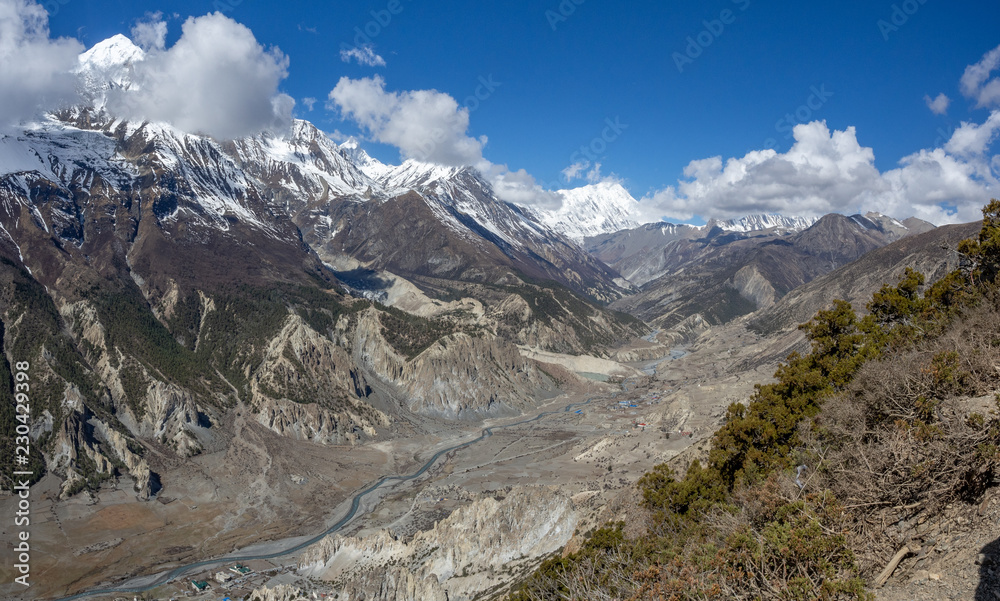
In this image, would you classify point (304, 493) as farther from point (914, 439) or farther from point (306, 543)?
point (914, 439)

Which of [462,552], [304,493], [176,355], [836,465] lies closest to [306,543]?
[304,493]

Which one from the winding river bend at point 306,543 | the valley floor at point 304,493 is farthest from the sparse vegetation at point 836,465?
the winding river bend at point 306,543

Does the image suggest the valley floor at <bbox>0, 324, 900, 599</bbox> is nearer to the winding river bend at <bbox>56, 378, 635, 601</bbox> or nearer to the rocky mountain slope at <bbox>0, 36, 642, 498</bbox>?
the winding river bend at <bbox>56, 378, 635, 601</bbox>

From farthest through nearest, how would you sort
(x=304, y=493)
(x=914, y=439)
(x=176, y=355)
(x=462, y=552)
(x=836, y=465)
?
(x=176, y=355) < (x=304, y=493) < (x=462, y=552) < (x=836, y=465) < (x=914, y=439)

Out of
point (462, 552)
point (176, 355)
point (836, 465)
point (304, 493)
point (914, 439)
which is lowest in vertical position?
point (462, 552)

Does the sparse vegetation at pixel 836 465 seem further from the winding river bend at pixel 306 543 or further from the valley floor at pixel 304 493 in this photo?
the winding river bend at pixel 306 543

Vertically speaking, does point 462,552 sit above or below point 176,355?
below

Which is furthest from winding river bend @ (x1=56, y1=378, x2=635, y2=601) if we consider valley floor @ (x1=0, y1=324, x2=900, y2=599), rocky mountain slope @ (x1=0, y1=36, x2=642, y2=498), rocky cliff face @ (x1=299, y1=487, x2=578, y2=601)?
rocky mountain slope @ (x1=0, y1=36, x2=642, y2=498)

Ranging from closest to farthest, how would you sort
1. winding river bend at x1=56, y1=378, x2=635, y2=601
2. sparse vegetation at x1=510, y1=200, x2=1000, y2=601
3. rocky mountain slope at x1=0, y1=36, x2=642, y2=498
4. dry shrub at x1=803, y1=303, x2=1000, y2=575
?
sparse vegetation at x1=510, y1=200, x2=1000, y2=601 < dry shrub at x1=803, y1=303, x2=1000, y2=575 < winding river bend at x1=56, y1=378, x2=635, y2=601 < rocky mountain slope at x1=0, y1=36, x2=642, y2=498

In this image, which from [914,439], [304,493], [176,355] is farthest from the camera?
[176,355]
